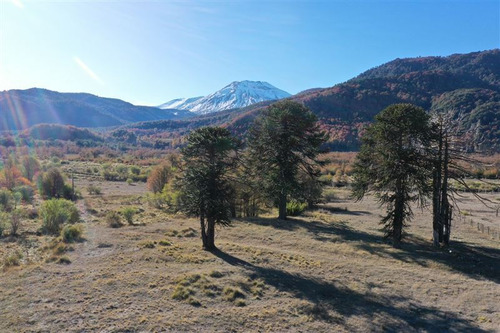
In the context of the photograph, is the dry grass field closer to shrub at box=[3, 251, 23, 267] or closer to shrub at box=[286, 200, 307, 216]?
shrub at box=[3, 251, 23, 267]

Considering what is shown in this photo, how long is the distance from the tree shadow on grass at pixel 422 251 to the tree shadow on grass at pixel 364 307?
6551mm

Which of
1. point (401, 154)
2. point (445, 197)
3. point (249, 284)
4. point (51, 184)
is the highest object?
point (401, 154)

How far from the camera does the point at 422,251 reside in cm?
2267

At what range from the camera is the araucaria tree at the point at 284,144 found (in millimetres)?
30234

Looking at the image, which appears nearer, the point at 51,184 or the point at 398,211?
the point at 398,211

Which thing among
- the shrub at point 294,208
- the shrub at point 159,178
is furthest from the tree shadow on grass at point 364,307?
the shrub at point 159,178

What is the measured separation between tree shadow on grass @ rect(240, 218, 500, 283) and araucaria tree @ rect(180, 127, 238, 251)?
Answer: 9.67m

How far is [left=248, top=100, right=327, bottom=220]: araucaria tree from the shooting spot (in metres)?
30.2

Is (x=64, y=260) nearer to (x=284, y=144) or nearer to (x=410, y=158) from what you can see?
(x=284, y=144)

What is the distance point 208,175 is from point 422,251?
53.7 feet

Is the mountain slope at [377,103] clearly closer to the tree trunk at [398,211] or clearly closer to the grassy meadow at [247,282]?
the grassy meadow at [247,282]

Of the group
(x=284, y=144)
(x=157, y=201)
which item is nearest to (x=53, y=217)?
(x=157, y=201)

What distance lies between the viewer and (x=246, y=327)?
12102mm

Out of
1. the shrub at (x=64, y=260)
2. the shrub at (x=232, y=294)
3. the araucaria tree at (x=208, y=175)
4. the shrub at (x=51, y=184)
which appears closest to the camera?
the shrub at (x=232, y=294)
